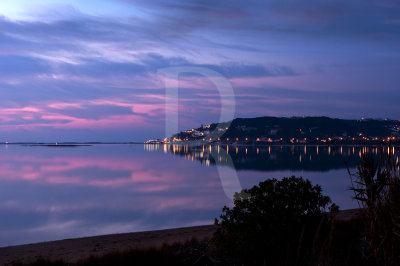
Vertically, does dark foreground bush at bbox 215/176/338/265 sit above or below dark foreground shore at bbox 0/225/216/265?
above

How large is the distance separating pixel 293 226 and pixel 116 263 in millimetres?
3658

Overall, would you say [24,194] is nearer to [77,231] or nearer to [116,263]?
[77,231]

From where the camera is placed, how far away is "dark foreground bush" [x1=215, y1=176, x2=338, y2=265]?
7.02m

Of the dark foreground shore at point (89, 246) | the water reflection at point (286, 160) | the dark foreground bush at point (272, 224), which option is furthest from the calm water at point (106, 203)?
the water reflection at point (286, 160)

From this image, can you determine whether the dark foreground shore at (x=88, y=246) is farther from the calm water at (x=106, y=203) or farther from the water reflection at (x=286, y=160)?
the water reflection at (x=286, y=160)

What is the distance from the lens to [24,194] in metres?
28.7

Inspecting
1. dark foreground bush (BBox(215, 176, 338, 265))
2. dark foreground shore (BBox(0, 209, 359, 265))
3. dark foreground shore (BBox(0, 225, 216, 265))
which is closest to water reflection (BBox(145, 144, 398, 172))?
dark foreground bush (BBox(215, 176, 338, 265))

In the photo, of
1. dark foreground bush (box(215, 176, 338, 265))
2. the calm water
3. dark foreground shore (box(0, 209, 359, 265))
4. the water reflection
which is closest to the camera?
dark foreground bush (box(215, 176, 338, 265))

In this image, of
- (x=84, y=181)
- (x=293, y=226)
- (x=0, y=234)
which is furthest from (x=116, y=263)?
(x=84, y=181)

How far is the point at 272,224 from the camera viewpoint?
7.05 meters

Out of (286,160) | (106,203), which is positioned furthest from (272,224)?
(286,160)

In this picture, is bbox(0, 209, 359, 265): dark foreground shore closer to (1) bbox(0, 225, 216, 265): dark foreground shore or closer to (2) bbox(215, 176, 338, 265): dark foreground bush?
(1) bbox(0, 225, 216, 265): dark foreground shore

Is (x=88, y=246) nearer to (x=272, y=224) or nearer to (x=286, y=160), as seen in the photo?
(x=272, y=224)

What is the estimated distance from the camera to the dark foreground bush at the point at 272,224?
702 cm
